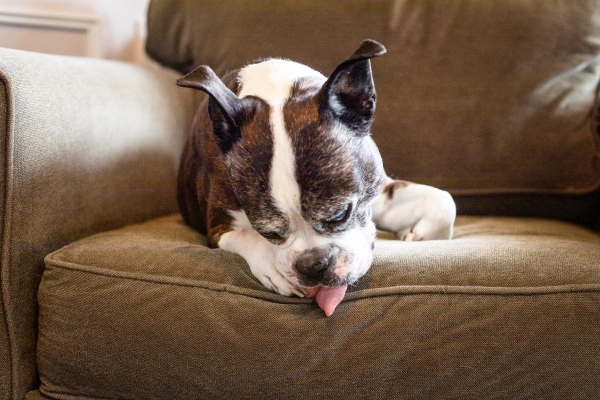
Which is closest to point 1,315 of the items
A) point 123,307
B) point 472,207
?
point 123,307

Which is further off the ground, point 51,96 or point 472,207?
point 51,96

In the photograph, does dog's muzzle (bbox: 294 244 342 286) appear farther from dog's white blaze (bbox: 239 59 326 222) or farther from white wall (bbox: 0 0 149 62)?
white wall (bbox: 0 0 149 62)

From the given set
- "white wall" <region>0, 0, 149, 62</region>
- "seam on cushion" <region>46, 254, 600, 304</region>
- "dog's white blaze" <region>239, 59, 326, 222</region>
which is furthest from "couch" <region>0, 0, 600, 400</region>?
"white wall" <region>0, 0, 149, 62</region>

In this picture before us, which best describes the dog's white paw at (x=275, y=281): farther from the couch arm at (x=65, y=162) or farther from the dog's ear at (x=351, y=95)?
the couch arm at (x=65, y=162)

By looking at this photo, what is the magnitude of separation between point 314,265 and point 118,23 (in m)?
2.34

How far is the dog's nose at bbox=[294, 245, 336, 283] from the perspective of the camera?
145 centimetres

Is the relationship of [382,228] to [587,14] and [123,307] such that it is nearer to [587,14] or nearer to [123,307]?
[123,307]

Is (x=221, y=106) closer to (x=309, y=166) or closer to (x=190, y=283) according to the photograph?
(x=309, y=166)

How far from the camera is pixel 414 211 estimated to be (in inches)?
76.7

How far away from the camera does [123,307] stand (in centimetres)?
149

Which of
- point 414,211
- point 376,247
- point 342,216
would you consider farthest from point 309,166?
point 414,211

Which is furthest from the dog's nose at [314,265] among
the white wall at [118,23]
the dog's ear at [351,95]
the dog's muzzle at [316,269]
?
the white wall at [118,23]

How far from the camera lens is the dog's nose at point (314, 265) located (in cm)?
145

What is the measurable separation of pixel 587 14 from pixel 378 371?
1723 mm
